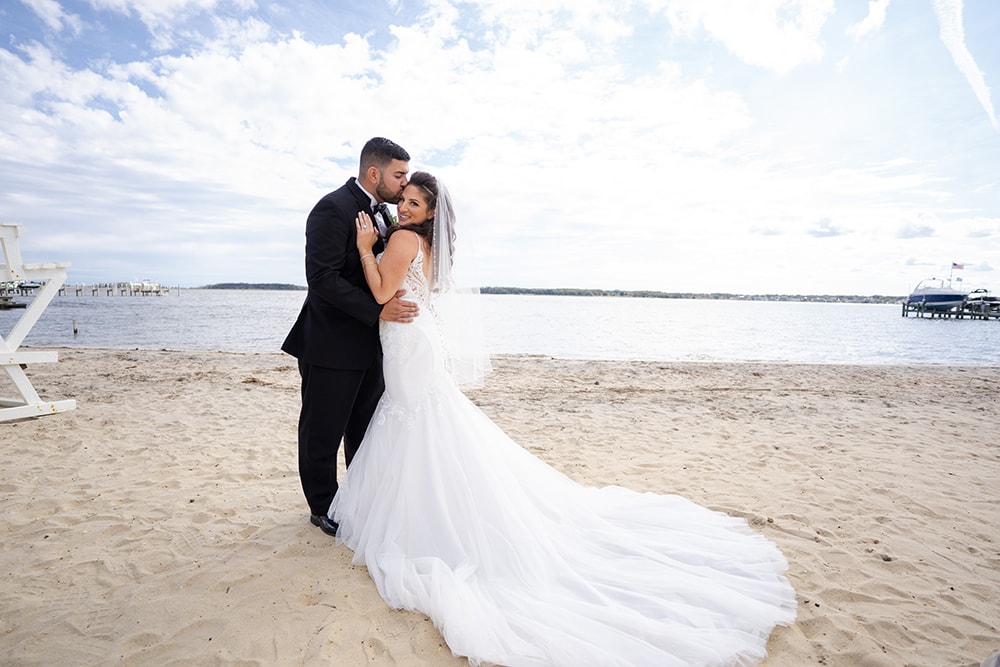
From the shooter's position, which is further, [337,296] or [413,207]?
[413,207]

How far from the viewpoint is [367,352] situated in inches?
137

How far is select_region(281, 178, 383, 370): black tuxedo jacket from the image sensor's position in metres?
3.23

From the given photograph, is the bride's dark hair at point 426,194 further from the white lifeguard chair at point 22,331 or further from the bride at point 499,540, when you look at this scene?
the white lifeguard chair at point 22,331

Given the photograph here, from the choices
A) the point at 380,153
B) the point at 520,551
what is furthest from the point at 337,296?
the point at 520,551

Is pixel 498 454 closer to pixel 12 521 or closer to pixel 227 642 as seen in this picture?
pixel 227 642

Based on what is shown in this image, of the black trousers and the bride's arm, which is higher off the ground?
the bride's arm

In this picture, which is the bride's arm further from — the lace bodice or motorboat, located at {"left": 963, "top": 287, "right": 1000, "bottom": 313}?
motorboat, located at {"left": 963, "top": 287, "right": 1000, "bottom": 313}

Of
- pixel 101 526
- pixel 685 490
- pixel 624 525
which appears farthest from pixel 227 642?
pixel 685 490

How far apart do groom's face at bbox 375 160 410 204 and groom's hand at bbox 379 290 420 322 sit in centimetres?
68

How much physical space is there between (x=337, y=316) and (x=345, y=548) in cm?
150

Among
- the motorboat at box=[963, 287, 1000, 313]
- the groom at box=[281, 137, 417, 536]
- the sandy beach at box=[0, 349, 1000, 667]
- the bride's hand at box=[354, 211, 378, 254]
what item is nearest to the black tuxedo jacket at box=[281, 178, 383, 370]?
the groom at box=[281, 137, 417, 536]

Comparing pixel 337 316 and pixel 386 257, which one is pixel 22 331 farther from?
pixel 386 257

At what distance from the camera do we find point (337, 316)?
341 cm

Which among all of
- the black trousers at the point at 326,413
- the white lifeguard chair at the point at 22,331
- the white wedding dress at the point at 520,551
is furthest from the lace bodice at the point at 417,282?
the white lifeguard chair at the point at 22,331
